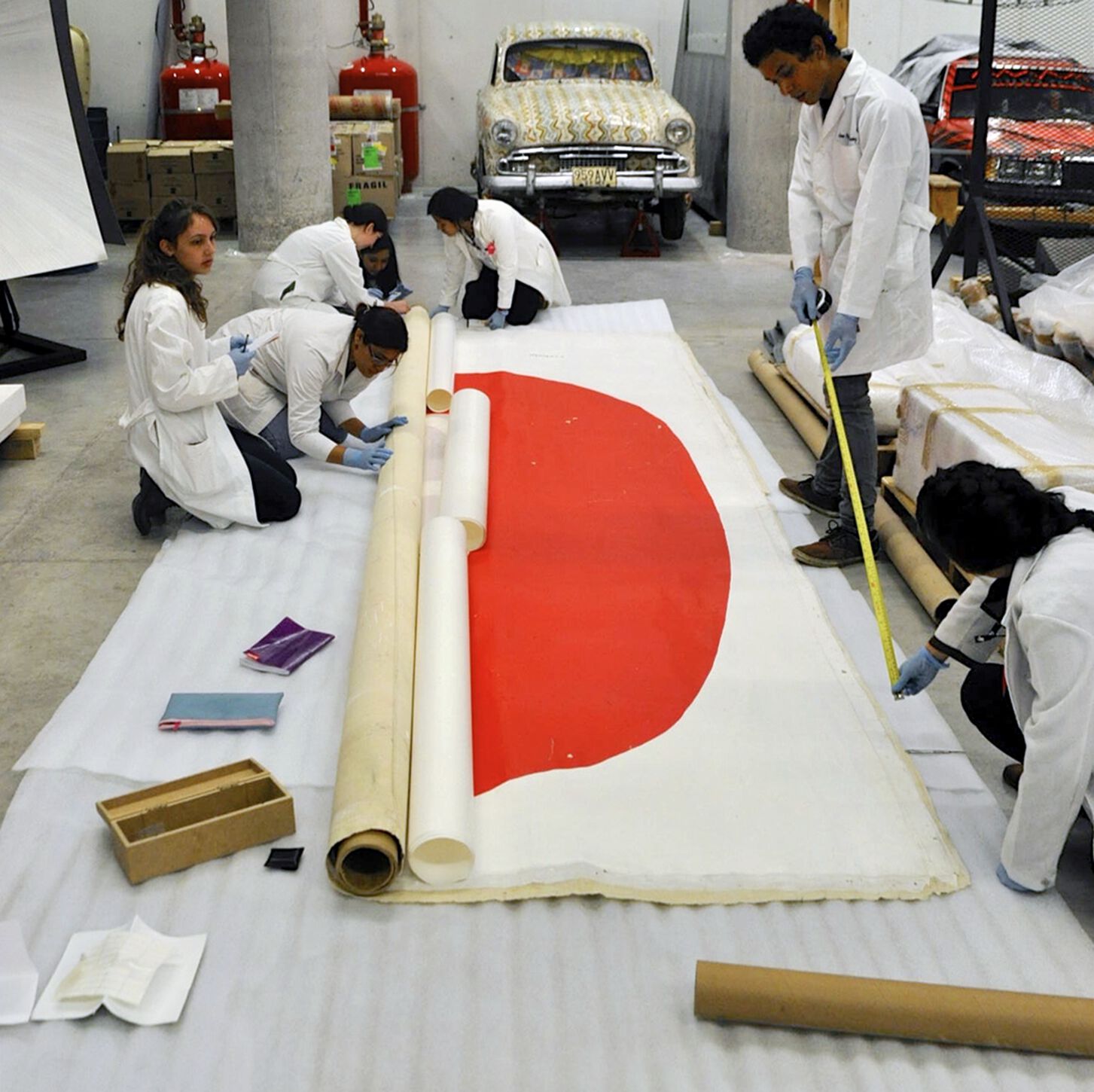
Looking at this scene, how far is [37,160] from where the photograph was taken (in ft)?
21.5

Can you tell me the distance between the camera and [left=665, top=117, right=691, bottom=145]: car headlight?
937cm

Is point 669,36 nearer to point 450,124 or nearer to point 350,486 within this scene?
point 450,124

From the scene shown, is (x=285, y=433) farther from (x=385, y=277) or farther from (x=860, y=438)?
(x=385, y=277)

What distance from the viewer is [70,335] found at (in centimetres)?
735

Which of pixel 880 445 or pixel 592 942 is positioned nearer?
pixel 592 942

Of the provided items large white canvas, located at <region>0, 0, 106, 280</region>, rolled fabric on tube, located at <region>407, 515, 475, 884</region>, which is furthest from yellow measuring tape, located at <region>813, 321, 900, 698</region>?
large white canvas, located at <region>0, 0, 106, 280</region>

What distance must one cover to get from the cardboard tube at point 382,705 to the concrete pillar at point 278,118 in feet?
17.9

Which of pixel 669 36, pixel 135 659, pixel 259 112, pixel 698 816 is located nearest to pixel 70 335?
pixel 259 112

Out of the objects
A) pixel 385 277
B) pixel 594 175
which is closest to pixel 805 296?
pixel 385 277

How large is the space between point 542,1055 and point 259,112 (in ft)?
27.5

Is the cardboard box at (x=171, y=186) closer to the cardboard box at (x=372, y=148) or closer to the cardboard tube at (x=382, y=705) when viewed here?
the cardboard box at (x=372, y=148)

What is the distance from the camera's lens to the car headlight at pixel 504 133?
9.31m

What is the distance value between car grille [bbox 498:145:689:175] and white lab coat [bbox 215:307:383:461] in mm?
4694

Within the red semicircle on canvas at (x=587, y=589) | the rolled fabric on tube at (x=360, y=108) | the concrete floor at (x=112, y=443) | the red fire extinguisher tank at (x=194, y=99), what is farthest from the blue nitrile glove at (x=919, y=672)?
the red fire extinguisher tank at (x=194, y=99)
